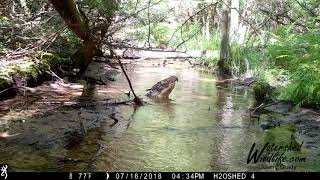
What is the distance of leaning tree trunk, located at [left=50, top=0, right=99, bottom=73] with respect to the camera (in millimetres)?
8039

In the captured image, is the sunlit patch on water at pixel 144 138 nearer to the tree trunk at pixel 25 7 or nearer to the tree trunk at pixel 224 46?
the tree trunk at pixel 25 7

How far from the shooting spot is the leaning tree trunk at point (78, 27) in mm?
8039

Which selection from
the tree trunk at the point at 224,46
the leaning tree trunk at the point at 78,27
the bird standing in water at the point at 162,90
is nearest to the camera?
the leaning tree trunk at the point at 78,27

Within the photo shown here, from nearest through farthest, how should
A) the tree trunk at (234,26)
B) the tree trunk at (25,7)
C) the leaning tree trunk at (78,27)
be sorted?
the leaning tree trunk at (78,27)
the tree trunk at (25,7)
the tree trunk at (234,26)

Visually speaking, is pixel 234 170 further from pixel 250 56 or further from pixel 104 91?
pixel 250 56

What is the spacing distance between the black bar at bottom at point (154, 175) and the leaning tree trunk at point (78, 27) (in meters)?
4.29

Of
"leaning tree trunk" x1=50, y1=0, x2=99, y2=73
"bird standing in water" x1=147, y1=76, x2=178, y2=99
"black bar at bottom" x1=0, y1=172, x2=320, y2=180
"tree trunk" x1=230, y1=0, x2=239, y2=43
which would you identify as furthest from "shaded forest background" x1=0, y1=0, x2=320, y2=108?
"black bar at bottom" x1=0, y1=172, x2=320, y2=180

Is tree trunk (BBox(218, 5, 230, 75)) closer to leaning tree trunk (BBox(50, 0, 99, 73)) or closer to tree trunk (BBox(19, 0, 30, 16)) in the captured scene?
leaning tree trunk (BBox(50, 0, 99, 73))

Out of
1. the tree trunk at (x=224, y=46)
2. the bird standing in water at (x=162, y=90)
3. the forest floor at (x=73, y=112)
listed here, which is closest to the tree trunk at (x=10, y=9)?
the forest floor at (x=73, y=112)

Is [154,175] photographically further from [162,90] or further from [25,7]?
[25,7]

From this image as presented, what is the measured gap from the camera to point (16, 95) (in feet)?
27.2

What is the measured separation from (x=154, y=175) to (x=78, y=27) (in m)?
5.19

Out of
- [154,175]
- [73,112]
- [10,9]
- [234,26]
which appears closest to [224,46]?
[234,26]

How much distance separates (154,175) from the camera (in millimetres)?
4527
